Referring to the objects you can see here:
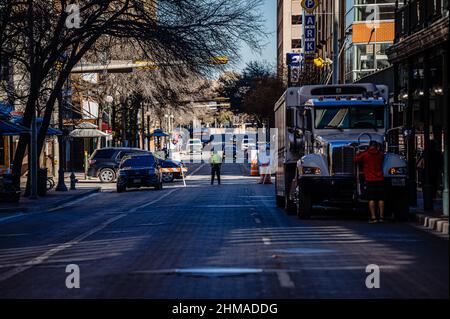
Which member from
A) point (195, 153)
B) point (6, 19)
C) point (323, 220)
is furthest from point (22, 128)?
point (195, 153)

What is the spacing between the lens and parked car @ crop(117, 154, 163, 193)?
44094 mm

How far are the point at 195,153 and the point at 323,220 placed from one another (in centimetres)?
9927

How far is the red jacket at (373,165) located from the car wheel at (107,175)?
33087 mm

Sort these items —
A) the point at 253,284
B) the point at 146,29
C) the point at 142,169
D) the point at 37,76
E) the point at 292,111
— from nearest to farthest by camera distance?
1. the point at 253,284
2. the point at 292,111
3. the point at 146,29
4. the point at 37,76
5. the point at 142,169

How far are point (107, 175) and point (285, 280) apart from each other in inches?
1685

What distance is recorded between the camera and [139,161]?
1758 inches

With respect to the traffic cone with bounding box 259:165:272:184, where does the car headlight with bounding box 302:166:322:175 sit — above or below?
above

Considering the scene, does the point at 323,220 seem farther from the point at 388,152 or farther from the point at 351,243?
the point at 351,243

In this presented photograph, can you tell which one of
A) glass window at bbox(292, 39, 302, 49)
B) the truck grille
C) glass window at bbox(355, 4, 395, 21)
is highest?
glass window at bbox(292, 39, 302, 49)

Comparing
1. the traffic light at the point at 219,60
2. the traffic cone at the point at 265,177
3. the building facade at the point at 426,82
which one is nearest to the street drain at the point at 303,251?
the building facade at the point at 426,82

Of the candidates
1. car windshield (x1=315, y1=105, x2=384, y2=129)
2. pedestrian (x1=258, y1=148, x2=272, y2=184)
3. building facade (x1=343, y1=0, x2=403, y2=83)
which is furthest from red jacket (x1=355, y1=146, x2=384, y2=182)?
building facade (x1=343, y1=0, x2=403, y2=83)

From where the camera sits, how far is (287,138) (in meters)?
26.3

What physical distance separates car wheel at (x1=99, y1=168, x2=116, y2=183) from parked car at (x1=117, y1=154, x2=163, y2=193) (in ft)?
29.9

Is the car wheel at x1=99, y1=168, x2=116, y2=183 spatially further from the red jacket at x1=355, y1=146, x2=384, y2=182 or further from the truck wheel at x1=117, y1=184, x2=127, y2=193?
the red jacket at x1=355, y1=146, x2=384, y2=182
